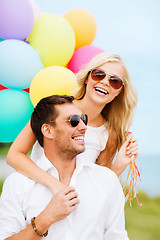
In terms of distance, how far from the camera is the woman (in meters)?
1.81

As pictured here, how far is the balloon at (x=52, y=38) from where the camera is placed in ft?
8.66

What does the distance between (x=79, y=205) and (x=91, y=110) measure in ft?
2.25

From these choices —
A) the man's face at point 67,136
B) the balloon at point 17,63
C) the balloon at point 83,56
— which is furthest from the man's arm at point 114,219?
the balloon at point 83,56

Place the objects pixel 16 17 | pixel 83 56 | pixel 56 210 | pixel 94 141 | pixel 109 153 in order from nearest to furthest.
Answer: pixel 56 210 < pixel 94 141 < pixel 109 153 < pixel 16 17 < pixel 83 56

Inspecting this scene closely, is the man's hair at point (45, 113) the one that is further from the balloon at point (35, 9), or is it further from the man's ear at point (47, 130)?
the balloon at point (35, 9)

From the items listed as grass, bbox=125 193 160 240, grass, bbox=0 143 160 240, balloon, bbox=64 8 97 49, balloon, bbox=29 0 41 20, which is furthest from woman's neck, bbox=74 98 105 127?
grass, bbox=125 193 160 240

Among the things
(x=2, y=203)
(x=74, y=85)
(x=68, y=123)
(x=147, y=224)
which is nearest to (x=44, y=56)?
(x=74, y=85)

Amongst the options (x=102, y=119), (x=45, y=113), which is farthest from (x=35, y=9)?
(x=45, y=113)

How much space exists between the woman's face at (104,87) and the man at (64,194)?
1.09ft

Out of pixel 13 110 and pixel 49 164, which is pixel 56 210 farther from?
pixel 13 110

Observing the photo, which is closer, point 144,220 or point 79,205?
point 79,205

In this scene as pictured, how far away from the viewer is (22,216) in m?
1.55

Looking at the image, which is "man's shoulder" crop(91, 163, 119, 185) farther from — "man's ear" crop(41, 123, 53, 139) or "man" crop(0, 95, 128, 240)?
"man's ear" crop(41, 123, 53, 139)

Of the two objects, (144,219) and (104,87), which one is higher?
(104,87)
